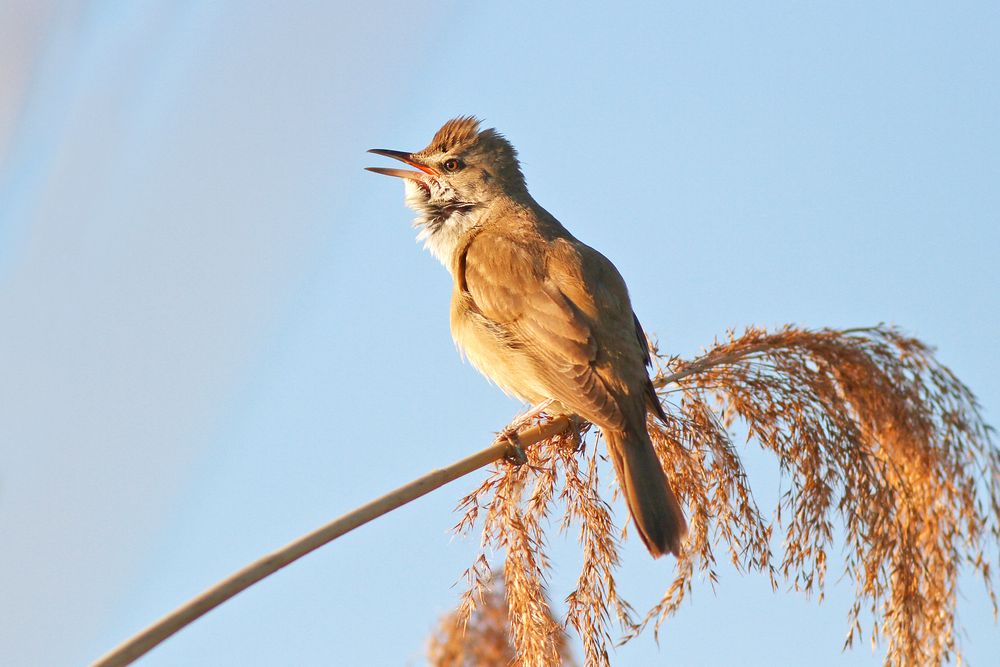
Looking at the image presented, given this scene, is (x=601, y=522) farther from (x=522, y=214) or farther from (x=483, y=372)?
(x=522, y=214)

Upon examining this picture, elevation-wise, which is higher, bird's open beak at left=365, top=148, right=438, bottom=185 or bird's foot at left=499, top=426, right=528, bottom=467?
bird's open beak at left=365, top=148, right=438, bottom=185

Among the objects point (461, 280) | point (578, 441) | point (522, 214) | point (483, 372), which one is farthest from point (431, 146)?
point (578, 441)

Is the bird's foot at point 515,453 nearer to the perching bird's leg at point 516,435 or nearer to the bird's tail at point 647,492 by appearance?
the perching bird's leg at point 516,435

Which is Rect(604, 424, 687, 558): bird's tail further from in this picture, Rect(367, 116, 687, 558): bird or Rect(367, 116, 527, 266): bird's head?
Rect(367, 116, 527, 266): bird's head

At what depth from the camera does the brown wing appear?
11.0ft

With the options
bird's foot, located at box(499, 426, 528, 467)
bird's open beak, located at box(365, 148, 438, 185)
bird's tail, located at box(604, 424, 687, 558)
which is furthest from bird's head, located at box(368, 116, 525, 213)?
bird's foot, located at box(499, 426, 528, 467)

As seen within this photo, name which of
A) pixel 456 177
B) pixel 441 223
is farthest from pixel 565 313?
pixel 456 177

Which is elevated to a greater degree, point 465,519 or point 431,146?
point 431,146

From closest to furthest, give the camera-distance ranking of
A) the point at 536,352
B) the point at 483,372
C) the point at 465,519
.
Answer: the point at 465,519, the point at 536,352, the point at 483,372

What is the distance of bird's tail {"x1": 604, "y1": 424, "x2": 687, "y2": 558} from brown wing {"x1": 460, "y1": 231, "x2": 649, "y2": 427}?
3.5 inches

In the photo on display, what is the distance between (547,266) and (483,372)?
45 centimetres

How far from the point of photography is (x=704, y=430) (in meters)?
2.77

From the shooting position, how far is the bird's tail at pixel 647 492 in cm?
269

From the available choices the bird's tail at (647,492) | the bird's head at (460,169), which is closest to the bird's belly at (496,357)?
the bird's tail at (647,492)
